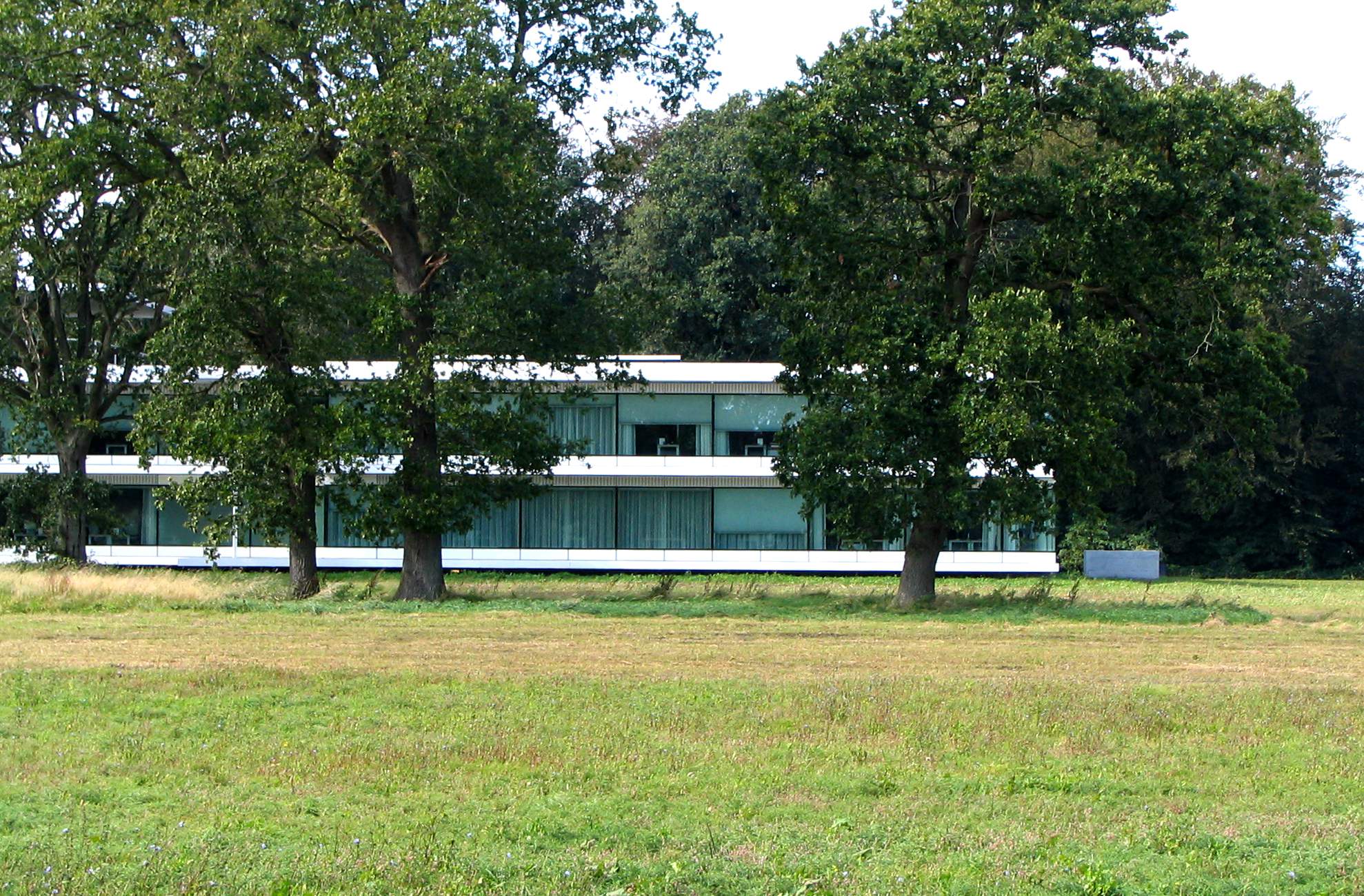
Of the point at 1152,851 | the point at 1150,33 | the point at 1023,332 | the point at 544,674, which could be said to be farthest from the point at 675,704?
the point at 1150,33

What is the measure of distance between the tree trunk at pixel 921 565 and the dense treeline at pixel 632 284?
66 millimetres

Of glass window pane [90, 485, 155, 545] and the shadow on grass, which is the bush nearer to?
the shadow on grass

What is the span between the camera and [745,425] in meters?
48.0

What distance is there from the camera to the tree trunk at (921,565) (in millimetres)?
31031

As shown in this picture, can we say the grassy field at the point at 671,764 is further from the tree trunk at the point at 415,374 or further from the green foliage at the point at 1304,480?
the green foliage at the point at 1304,480

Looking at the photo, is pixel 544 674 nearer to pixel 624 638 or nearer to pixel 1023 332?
pixel 624 638

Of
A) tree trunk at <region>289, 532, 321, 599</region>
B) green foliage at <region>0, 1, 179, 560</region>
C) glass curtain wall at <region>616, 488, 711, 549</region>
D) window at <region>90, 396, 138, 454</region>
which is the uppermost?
green foliage at <region>0, 1, 179, 560</region>

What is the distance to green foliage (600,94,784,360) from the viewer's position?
59.0 metres

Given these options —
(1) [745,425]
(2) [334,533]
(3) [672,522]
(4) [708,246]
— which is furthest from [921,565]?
(4) [708,246]

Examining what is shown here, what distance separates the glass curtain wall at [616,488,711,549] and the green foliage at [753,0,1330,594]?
1808cm

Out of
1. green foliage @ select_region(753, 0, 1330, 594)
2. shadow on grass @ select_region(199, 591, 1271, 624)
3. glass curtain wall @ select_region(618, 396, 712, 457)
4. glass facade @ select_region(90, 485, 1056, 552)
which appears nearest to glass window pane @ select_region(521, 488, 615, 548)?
glass facade @ select_region(90, 485, 1056, 552)

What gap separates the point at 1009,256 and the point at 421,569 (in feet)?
46.4

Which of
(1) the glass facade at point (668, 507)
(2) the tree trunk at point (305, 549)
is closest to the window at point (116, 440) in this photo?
(1) the glass facade at point (668, 507)

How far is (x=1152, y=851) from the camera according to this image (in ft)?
30.2
